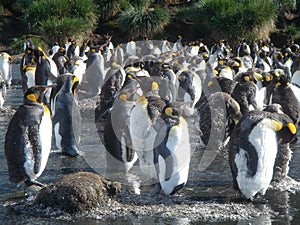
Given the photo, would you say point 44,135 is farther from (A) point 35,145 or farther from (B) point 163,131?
(B) point 163,131

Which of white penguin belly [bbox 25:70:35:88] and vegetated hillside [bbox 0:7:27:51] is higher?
vegetated hillside [bbox 0:7:27:51]

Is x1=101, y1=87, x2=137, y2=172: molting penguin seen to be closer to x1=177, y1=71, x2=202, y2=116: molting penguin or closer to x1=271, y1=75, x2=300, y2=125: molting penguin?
x1=271, y1=75, x2=300, y2=125: molting penguin

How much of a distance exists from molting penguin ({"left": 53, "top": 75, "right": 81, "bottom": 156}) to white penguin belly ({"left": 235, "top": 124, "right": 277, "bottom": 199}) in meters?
3.22

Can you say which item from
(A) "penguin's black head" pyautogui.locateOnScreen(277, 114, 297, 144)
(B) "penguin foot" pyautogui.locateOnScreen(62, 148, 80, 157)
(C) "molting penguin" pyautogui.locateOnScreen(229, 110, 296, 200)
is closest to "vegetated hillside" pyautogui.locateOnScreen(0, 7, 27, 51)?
(B) "penguin foot" pyautogui.locateOnScreen(62, 148, 80, 157)

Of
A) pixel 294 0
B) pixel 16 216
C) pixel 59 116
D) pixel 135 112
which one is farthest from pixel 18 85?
pixel 294 0

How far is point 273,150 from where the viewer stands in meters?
6.27

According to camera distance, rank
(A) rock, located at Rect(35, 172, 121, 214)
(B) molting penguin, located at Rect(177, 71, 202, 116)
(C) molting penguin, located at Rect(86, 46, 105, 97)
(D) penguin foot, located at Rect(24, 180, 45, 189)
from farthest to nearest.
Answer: (C) molting penguin, located at Rect(86, 46, 105, 97), (B) molting penguin, located at Rect(177, 71, 202, 116), (D) penguin foot, located at Rect(24, 180, 45, 189), (A) rock, located at Rect(35, 172, 121, 214)

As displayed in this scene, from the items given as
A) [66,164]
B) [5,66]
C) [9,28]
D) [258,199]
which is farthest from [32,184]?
[9,28]

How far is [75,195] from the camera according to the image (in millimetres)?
5941

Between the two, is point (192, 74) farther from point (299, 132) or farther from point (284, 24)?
point (284, 24)

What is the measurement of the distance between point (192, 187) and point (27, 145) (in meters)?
2.12

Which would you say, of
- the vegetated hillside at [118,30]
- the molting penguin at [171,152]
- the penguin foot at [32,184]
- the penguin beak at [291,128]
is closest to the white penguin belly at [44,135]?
the penguin foot at [32,184]

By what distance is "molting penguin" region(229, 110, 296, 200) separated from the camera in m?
6.17

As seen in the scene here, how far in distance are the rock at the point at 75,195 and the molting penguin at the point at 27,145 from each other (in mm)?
598
